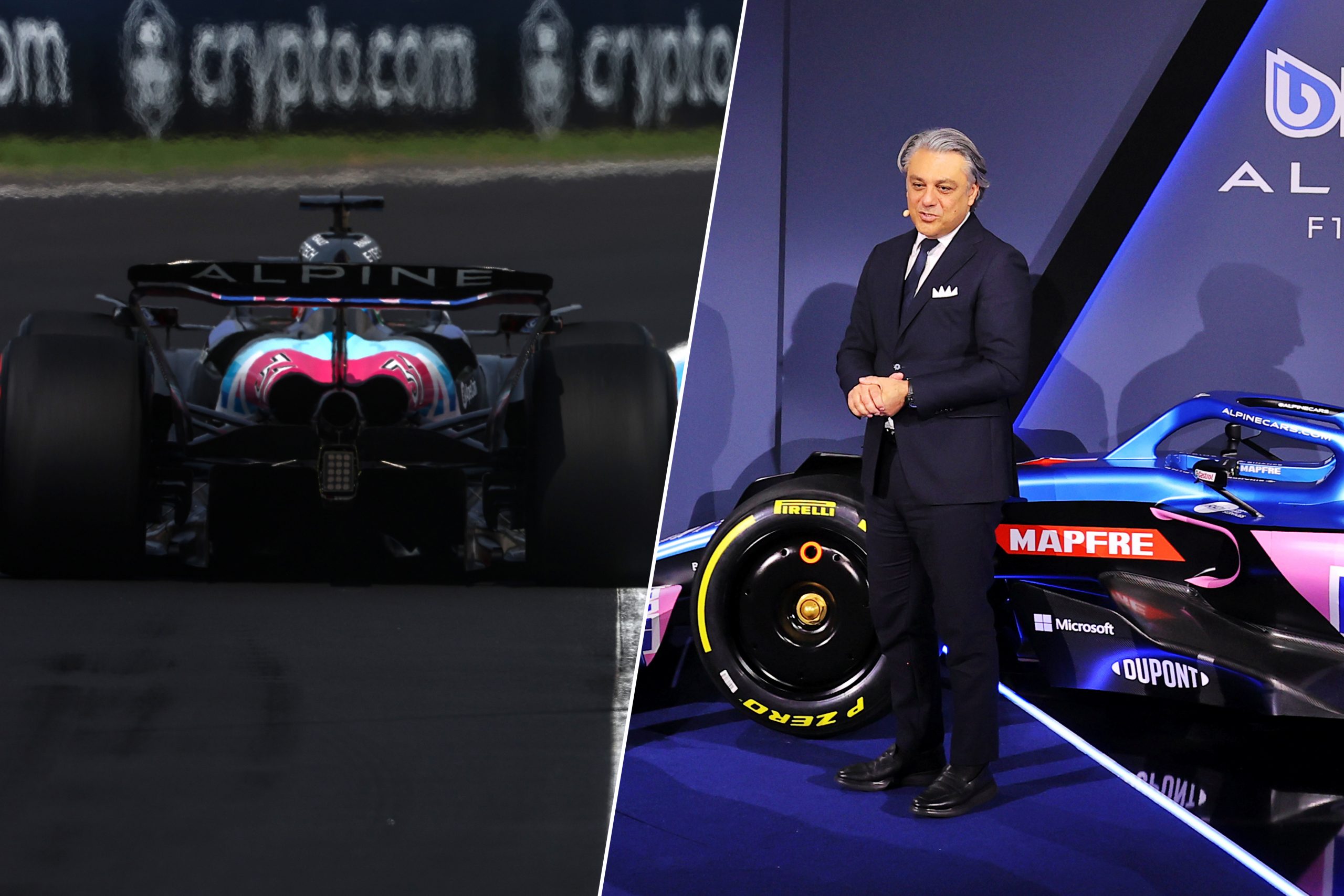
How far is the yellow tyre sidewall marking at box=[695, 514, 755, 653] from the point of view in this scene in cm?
330

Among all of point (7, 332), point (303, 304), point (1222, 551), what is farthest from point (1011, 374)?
point (7, 332)

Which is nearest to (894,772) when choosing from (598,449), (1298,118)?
(598,449)

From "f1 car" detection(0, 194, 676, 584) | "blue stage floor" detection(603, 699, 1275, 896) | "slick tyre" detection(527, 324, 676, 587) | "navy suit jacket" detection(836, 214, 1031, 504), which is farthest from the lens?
"slick tyre" detection(527, 324, 676, 587)

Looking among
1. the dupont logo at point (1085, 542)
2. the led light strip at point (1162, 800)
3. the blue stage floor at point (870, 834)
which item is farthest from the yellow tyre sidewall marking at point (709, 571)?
the led light strip at point (1162, 800)

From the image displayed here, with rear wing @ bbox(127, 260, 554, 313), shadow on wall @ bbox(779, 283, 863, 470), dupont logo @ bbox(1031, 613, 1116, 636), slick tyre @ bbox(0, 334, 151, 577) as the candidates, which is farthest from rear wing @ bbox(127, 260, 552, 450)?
dupont logo @ bbox(1031, 613, 1116, 636)

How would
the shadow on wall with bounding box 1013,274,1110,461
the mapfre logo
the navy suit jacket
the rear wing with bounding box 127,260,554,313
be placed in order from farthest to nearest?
the rear wing with bounding box 127,260,554,313
the shadow on wall with bounding box 1013,274,1110,461
the mapfre logo
the navy suit jacket

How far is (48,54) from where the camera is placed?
18.4 feet

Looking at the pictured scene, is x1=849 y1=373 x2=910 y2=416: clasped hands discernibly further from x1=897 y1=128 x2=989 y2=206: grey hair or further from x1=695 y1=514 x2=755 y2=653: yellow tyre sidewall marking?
x1=695 y1=514 x2=755 y2=653: yellow tyre sidewall marking

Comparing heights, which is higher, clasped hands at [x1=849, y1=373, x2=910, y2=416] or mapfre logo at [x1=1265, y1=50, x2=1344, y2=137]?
mapfre logo at [x1=1265, y1=50, x2=1344, y2=137]

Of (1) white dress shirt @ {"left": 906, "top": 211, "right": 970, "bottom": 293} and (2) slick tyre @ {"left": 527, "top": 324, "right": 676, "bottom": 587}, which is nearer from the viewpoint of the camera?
(1) white dress shirt @ {"left": 906, "top": 211, "right": 970, "bottom": 293}

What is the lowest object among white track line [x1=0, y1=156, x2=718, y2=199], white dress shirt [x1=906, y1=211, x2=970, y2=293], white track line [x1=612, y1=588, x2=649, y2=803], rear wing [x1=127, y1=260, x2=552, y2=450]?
white track line [x1=612, y1=588, x2=649, y2=803]

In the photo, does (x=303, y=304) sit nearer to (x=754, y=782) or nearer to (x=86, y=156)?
(x=86, y=156)

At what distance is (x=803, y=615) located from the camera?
331 cm

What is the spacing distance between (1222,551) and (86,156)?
15.2 feet
